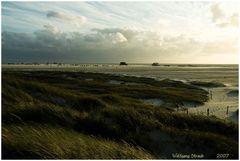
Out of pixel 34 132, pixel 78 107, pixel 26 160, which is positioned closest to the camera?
pixel 26 160

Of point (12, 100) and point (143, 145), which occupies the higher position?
point (12, 100)

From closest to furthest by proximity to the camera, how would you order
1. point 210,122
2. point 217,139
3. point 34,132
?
point 34,132, point 217,139, point 210,122

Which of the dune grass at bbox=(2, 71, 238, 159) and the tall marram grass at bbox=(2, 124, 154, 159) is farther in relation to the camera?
the dune grass at bbox=(2, 71, 238, 159)

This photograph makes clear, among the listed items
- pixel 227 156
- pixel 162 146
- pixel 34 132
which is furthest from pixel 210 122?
pixel 34 132

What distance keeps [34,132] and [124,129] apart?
4.31 m

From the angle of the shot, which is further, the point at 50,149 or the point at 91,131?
the point at 91,131

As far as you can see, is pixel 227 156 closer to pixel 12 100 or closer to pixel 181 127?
pixel 181 127

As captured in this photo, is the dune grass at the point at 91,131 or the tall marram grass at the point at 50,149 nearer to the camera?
the tall marram grass at the point at 50,149

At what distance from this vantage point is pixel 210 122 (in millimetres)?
14961

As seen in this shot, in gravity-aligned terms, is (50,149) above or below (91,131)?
above

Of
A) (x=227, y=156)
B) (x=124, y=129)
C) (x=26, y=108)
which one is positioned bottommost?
(x=227, y=156)

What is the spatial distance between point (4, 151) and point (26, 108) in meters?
4.45

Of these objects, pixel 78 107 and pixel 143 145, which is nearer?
pixel 143 145

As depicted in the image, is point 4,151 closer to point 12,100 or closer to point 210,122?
point 12,100
